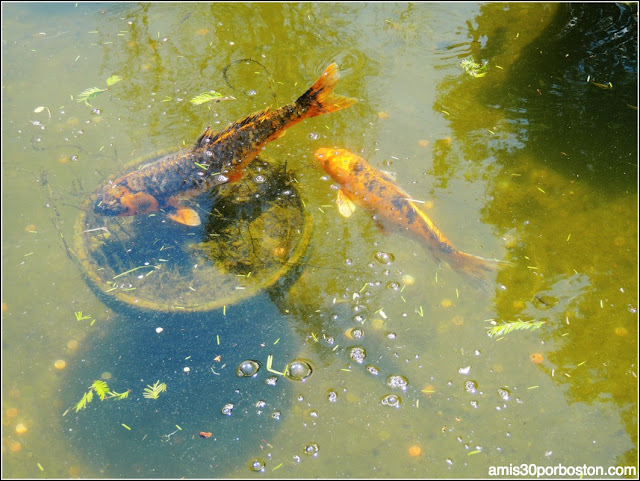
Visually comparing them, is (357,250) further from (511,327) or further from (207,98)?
(207,98)

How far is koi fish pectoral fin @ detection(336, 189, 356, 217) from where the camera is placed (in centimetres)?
462

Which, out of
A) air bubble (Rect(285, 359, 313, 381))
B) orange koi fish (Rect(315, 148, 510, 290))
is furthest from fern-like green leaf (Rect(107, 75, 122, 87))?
air bubble (Rect(285, 359, 313, 381))

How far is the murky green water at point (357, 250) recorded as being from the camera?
3531 millimetres

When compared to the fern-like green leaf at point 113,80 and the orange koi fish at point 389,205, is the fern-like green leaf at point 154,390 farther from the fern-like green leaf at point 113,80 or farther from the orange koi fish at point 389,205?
the fern-like green leaf at point 113,80

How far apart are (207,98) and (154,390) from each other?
2990 millimetres

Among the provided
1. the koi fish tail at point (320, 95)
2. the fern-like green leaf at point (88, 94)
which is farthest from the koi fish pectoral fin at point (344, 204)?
the fern-like green leaf at point (88, 94)

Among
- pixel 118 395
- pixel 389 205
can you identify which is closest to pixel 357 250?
pixel 389 205

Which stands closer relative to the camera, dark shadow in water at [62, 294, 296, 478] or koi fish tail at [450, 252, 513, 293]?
dark shadow in water at [62, 294, 296, 478]

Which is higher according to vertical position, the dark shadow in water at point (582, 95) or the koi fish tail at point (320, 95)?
the koi fish tail at point (320, 95)

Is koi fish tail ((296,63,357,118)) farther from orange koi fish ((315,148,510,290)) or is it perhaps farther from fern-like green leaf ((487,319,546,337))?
fern-like green leaf ((487,319,546,337))

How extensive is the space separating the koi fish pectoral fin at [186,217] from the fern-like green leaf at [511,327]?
256 centimetres

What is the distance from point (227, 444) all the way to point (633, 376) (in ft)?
10.0

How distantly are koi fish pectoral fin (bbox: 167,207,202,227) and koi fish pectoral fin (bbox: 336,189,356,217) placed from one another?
126 centimetres

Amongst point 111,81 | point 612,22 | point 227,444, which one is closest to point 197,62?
point 111,81
